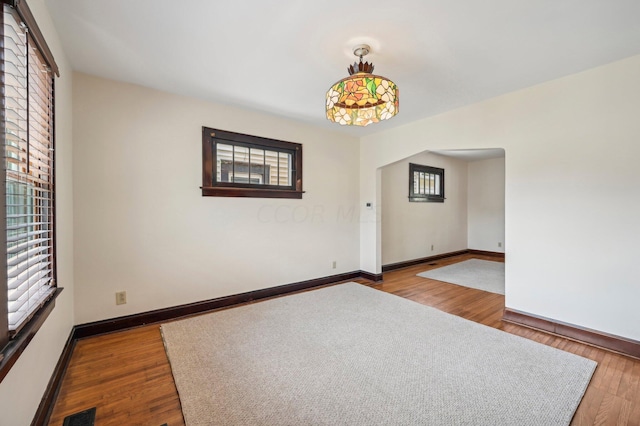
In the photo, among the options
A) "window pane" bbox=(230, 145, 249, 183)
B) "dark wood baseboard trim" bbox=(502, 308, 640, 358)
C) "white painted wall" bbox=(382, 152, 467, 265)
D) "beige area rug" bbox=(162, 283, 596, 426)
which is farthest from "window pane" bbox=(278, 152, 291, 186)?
"dark wood baseboard trim" bbox=(502, 308, 640, 358)

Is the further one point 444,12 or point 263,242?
point 263,242

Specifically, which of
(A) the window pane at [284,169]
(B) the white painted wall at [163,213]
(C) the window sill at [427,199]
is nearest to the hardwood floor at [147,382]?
(B) the white painted wall at [163,213]

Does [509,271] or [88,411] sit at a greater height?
[509,271]

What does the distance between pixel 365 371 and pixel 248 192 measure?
2.42 m

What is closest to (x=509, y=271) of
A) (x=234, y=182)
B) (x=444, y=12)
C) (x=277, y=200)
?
(x=444, y=12)

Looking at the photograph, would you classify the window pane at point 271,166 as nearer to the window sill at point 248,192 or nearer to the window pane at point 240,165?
the window sill at point 248,192

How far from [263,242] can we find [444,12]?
300 centimetres

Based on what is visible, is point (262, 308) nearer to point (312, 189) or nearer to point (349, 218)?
point (312, 189)

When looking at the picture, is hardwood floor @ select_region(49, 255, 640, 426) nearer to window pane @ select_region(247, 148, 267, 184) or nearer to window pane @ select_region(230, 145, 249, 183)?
window pane @ select_region(230, 145, 249, 183)

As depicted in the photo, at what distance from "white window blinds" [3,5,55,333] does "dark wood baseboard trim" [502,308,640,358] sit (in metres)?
3.83

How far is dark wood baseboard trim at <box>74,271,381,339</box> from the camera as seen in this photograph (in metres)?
2.59

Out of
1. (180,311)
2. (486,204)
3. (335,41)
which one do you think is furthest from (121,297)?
(486,204)

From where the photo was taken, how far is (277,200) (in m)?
3.77

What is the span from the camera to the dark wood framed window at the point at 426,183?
5718 mm
